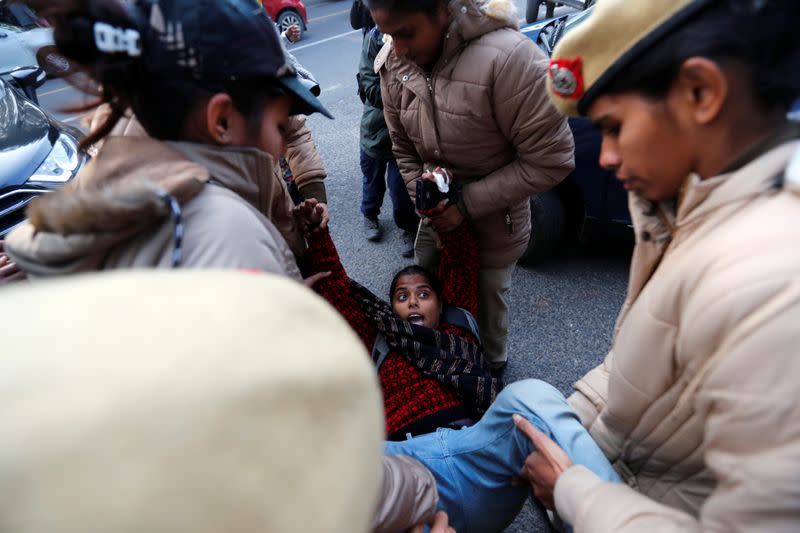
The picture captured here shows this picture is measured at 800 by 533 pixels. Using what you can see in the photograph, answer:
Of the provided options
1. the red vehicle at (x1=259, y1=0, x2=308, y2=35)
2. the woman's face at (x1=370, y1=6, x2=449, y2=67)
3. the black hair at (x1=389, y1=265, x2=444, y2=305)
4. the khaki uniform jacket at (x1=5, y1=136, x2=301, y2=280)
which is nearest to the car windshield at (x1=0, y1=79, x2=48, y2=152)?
the black hair at (x1=389, y1=265, x2=444, y2=305)

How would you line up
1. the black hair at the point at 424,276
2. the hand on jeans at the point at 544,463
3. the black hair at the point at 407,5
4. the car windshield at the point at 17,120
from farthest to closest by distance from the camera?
the car windshield at the point at 17,120, the black hair at the point at 424,276, the black hair at the point at 407,5, the hand on jeans at the point at 544,463

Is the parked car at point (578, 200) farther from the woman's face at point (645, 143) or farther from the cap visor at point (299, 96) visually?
the cap visor at point (299, 96)

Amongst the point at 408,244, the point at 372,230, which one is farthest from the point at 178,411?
the point at 372,230

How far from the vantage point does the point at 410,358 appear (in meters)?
1.90

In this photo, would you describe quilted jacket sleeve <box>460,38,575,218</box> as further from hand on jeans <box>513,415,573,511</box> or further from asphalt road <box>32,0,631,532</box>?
asphalt road <box>32,0,631,532</box>

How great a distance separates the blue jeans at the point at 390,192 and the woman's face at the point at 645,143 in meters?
2.38

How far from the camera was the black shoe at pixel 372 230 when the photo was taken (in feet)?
13.0

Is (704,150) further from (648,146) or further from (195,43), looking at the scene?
(195,43)

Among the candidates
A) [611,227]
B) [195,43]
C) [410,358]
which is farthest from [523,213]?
[195,43]

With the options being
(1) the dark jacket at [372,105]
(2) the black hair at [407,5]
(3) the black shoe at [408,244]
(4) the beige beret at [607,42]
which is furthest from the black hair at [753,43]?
(3) the black shoe at [408,244]

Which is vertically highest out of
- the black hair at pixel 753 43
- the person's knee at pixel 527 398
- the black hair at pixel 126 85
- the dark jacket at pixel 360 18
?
the black hair at pixel 753 43

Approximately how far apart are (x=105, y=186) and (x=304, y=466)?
→ 26.1 inches

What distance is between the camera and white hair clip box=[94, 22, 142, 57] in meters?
0.88

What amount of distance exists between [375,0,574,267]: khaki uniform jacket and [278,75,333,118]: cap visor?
0.78m
